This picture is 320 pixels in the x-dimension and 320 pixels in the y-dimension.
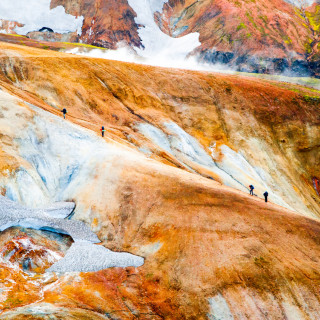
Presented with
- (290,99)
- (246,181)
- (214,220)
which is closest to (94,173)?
(214,220)

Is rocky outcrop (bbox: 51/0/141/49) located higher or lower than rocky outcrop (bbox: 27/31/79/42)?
higher

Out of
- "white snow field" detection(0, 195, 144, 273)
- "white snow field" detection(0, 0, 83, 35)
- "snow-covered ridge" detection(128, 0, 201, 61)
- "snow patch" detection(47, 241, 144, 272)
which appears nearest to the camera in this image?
"snow patch" detection(47, 241, 144, 272)

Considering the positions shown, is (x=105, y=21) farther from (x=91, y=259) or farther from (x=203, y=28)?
(x=91, y=259)

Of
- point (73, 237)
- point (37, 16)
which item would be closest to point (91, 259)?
point (73, 237)

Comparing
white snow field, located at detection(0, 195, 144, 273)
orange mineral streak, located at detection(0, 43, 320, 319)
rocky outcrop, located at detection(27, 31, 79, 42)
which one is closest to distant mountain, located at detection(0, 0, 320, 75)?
rocky outcrop, located at detection(27, 31, 79, 42)

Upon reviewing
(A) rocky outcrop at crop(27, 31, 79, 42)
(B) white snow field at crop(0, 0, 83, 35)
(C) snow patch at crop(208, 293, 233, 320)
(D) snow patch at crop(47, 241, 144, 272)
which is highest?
(B) white snow field at crop(0, 0, 83, 35)

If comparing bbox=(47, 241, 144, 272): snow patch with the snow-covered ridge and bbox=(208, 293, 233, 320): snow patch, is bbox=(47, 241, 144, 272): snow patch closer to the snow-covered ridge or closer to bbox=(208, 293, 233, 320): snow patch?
bbox=(208, 293, 233, 320): snow patch

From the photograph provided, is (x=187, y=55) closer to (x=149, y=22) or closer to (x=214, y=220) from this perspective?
(x=149, y=22)

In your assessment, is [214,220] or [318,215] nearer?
[214,220]
